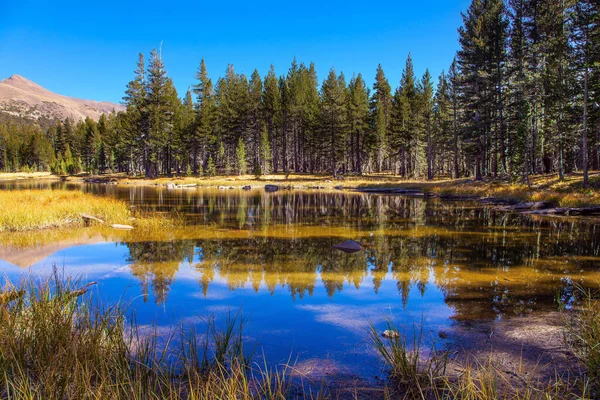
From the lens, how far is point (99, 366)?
4.24 meters

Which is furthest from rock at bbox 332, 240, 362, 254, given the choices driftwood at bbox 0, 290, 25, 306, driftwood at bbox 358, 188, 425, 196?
driftwood at bbox 358, 188, 425, 196

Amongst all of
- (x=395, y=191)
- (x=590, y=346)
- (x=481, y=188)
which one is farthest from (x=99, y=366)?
(x=395, y=191)

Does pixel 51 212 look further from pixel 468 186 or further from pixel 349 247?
pixel 468 186

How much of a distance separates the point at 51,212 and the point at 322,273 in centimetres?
1412

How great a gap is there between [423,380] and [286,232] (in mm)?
13384

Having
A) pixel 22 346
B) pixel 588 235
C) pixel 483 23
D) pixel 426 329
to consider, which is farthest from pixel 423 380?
pixel 483 23

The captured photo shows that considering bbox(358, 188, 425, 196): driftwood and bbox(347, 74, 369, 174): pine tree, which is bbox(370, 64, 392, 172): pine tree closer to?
bbox(347, 74, 369, 174): pine tree

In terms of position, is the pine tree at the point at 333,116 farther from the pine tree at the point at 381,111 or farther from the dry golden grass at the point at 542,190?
the dry golden grass at the point at 542,190

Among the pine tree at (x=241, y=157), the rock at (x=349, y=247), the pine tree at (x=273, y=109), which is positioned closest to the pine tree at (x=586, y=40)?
the rock at (x=349, y=247)

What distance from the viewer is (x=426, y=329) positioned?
6500mm

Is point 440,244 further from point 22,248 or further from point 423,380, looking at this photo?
point 22,248

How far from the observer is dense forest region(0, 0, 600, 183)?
3225 cm

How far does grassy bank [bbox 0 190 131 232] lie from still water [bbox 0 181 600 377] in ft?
4.73

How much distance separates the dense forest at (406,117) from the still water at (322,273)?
697 inches
